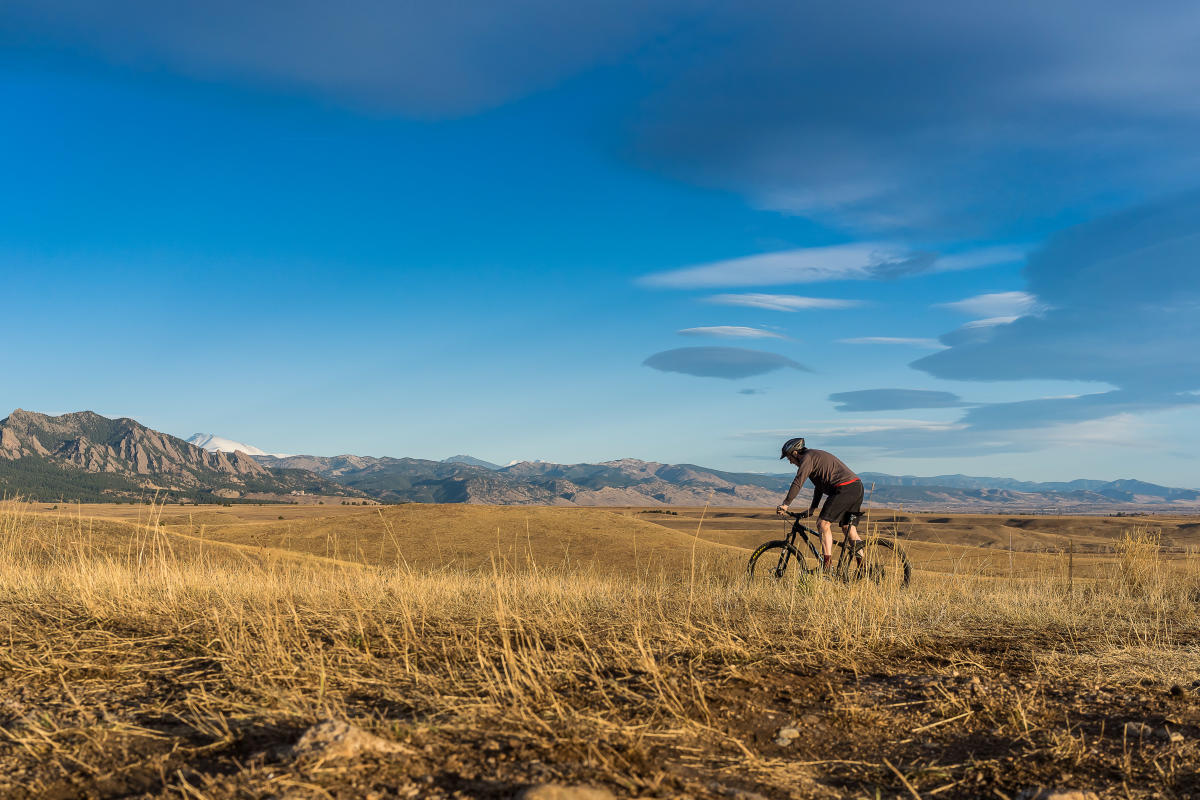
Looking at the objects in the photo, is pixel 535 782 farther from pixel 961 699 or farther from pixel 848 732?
pixel 961 699

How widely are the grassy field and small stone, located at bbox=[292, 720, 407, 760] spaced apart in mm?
46

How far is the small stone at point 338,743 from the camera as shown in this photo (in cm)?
326

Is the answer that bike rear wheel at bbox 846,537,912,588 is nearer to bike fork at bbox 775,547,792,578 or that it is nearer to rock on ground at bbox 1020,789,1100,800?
bike fork at bbox 775,547,792,578

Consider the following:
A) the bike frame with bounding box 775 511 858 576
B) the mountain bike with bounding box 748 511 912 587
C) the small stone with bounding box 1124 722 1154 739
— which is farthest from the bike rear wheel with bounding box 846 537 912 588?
the small stone with bounding box 1124 722 1154 739

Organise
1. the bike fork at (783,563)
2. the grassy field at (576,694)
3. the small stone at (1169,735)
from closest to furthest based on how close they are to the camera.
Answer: the grassy field at (576,694), the small stone at (1169,735), the bike fork at (783,563)

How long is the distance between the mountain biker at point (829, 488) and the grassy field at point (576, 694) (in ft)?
6.35

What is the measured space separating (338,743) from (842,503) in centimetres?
781

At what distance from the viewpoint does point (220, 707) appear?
4090 millimetres

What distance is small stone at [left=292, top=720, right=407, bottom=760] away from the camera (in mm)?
3262

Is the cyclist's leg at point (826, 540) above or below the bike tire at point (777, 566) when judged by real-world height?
above

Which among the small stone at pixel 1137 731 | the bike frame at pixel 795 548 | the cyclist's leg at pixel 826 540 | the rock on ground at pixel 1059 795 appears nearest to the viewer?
the rock on ground at pixel 1059 795

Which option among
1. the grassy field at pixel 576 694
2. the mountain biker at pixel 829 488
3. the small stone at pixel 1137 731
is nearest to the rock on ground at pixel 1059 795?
the grassy field at pixel 576 694

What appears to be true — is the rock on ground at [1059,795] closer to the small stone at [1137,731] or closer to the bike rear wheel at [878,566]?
the small stone at [1137,731]

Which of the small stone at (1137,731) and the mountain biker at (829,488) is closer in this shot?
the small stone at (1137,731)
